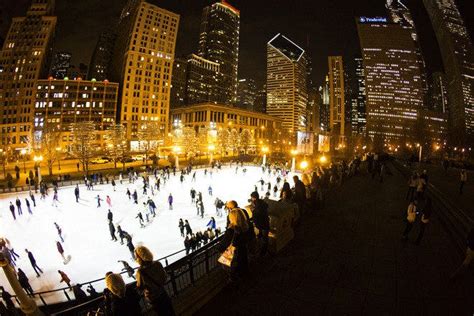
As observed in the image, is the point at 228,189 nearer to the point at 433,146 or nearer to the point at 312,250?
the point at 312,250

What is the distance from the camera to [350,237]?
8.87 m

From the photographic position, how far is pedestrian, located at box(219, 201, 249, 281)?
17.3 feet

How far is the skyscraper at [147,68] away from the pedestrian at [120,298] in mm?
90217

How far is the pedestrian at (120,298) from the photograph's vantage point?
11.7 feet

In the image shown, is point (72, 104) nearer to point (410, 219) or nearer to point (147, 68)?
point (147, 68)

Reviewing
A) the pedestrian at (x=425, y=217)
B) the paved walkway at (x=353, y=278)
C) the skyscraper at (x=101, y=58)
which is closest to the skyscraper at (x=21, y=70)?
the skyscraper at (x=101, y=58)

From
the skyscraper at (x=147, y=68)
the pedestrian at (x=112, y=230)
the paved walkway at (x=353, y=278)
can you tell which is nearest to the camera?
the paved walkway at (x=353, y=278)

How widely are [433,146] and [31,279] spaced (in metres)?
93.3

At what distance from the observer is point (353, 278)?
6.20m

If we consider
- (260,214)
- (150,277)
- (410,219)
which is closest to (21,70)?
(260,214)

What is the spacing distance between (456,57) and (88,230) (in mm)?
179308

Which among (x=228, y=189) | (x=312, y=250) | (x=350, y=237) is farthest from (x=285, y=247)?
(x=228, y=189)

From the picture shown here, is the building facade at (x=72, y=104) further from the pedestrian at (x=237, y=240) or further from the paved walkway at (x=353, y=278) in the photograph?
the pedestrian at (x=237, y=240)

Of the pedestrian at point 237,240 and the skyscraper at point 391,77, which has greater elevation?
the skyscraper at point 391,77
